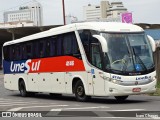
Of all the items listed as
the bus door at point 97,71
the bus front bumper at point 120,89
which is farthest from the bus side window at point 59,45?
the bus front bumper at point 120,89

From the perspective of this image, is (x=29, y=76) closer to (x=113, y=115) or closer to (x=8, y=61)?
(x=8, y=61)

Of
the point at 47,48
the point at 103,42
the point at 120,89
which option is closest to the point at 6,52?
the point at 47,48

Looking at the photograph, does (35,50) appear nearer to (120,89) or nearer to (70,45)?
(70,45)

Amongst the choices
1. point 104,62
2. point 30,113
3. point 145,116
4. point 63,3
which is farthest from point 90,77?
point 63,3

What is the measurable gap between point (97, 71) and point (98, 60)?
42 centimetres

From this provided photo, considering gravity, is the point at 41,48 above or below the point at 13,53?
above

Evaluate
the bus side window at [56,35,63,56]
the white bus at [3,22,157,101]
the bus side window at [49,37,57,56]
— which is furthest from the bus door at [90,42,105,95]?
the bus side window at [49,37,57,56]

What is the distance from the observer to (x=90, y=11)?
6107 inches

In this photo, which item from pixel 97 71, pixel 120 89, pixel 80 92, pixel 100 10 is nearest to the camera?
pixel 120 89

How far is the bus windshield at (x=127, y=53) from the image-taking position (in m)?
16.7

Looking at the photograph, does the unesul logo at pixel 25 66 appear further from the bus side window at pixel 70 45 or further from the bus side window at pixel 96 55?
the bus side window at pixel 96 55

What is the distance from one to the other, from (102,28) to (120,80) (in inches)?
87.9

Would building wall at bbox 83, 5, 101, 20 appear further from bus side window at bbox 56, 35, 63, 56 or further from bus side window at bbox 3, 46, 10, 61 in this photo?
bus side window at bbox 56, 35, 63, 56

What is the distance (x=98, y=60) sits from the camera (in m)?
17.2
